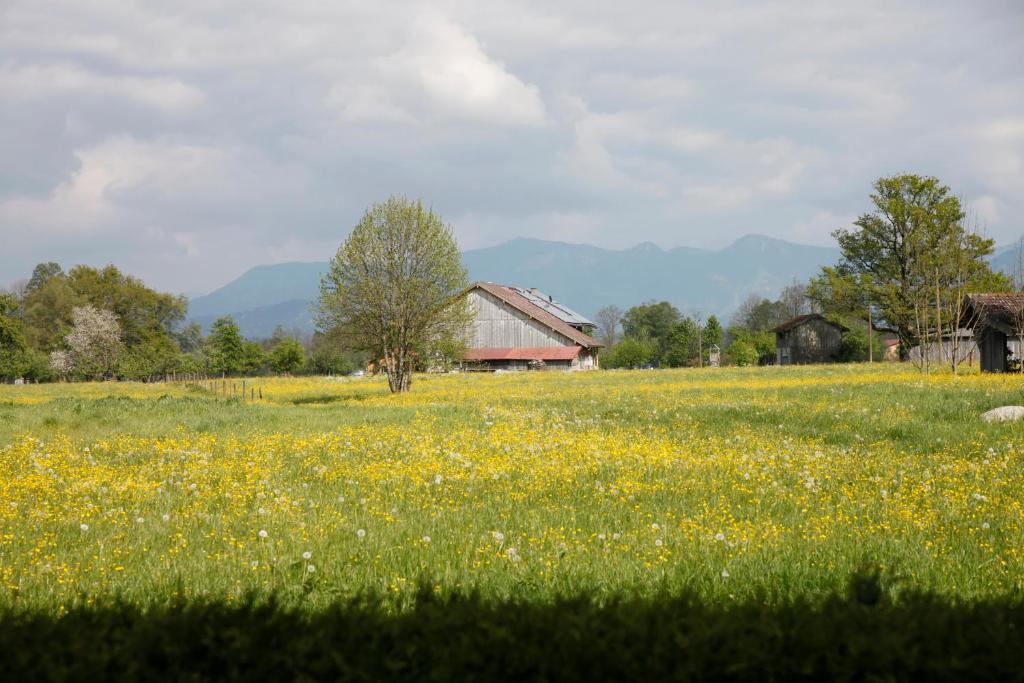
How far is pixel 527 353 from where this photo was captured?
84.4 meters

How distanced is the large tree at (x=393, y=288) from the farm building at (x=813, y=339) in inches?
2239

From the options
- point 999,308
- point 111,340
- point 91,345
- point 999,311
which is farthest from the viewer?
point 111,340

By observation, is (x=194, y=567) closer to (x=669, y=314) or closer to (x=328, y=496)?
(x=328, y=496)

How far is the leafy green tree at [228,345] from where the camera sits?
109 m

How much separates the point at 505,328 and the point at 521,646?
83.5 meters

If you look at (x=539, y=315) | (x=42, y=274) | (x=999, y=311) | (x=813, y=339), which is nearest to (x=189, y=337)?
(x=42, y=274)

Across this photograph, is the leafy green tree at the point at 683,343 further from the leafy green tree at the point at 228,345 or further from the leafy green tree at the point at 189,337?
the leafy green tree at the point at 189,337

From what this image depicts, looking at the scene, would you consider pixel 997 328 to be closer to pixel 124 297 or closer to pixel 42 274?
pixel 124 297

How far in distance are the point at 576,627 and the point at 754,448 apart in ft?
40.3

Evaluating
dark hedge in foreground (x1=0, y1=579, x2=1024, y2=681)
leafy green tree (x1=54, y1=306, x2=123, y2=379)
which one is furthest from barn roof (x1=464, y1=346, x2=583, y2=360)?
dark hedge in foreground (x1=0, y1=579, x2=1024, y2=681)

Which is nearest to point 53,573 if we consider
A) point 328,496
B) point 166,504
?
point 166,504

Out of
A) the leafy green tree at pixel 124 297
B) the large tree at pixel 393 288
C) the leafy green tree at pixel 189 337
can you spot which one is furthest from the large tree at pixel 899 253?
the leafy green tree at pixel 189 337

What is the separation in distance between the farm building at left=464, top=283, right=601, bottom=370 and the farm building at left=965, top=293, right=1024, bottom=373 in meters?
46.9

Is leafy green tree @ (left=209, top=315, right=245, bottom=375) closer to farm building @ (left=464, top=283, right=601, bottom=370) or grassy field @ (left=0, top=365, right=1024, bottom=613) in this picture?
farm building @ (left=464, top=283, right=601, bottom=370)
